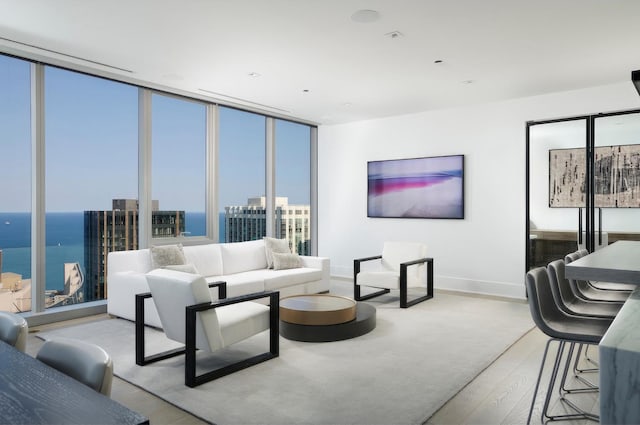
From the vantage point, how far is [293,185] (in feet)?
25.8

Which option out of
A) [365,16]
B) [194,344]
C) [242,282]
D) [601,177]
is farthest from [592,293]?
[242,282]

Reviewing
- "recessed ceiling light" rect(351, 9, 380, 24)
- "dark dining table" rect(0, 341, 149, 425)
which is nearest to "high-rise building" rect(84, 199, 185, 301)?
"recessed ceiling light" rect(351, 9, 380, 24)

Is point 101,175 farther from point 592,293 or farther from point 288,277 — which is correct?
point 592,293

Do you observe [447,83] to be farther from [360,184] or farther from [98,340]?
[98,340]

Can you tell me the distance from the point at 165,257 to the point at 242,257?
1.25 m

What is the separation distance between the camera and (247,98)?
20.2ft

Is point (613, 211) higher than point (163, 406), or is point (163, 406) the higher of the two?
point (613, 211)

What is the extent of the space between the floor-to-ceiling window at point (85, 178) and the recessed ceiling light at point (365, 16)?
10.6 feet

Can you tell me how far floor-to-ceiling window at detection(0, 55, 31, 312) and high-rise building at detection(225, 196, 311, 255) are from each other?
2.65 metres

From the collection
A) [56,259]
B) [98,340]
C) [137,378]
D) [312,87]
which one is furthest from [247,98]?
[137,378]

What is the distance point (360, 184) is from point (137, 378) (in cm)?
526

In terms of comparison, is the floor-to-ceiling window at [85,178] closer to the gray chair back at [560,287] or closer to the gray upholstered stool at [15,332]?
the gray upholstered stool at [15,332]

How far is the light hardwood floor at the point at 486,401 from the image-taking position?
8.43 ft

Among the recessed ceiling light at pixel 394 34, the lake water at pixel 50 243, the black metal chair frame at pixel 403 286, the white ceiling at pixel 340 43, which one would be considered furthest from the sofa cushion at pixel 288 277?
the recessed ceiling light at pixel 394 34
